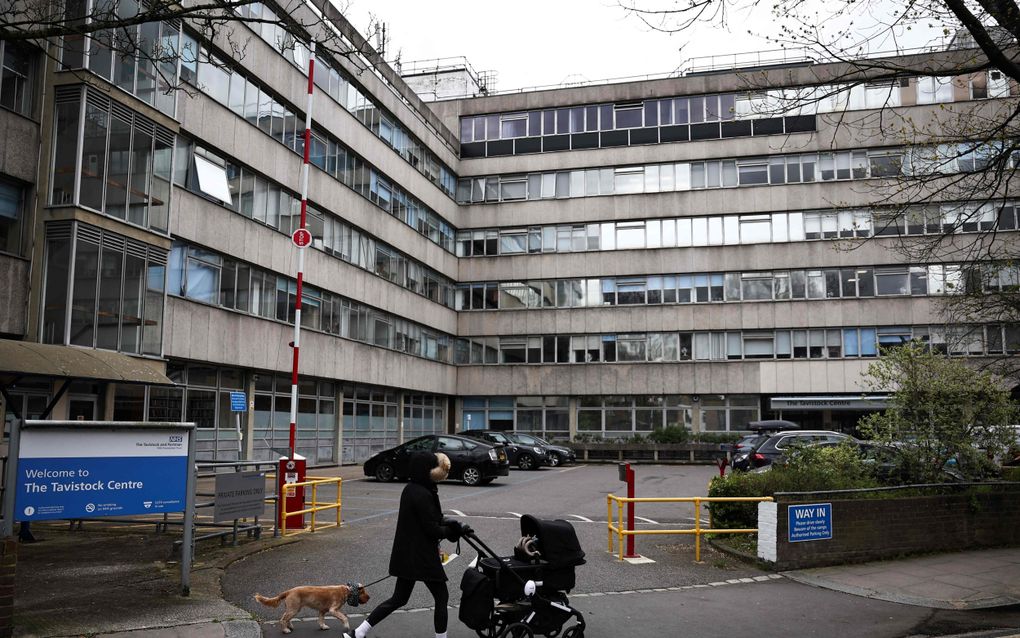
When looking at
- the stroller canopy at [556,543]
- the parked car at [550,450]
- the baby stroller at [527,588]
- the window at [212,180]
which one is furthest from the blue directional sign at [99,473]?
the parked car at [550,450]

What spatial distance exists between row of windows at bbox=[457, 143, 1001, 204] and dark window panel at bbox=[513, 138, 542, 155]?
55.3 inches

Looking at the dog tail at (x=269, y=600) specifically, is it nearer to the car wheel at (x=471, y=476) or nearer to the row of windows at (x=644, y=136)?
the car wheel at (x=471, y=476)

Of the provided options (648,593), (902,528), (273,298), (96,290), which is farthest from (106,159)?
(902,528)

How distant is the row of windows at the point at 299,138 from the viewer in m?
24.4

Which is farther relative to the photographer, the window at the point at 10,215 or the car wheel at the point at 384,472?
the car wheel at the point at 384,472

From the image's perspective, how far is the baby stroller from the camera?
264 inches

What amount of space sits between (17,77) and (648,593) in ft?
55.8

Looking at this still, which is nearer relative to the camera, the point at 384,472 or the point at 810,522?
the point at 810,522

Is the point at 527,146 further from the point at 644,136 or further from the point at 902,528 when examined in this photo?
the point at 902,528

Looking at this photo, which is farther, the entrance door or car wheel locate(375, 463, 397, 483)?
car wheel locate(375, 463, 397, 483)

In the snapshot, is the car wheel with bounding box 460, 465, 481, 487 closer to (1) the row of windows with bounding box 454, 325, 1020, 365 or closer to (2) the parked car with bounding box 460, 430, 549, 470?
(2) the parked car with bounding box 460, 430, 549, 470

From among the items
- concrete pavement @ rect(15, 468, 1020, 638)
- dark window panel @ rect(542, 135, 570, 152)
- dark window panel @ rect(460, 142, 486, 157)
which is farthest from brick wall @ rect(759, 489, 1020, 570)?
dark window panel @ rect(460, 142, 486, 157)

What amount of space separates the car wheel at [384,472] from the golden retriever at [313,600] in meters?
16.8

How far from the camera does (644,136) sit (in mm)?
45062
